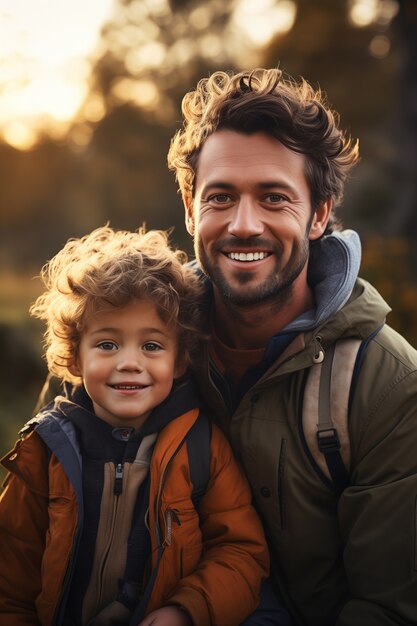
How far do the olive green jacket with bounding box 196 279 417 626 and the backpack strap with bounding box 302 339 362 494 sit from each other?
1.4 inches

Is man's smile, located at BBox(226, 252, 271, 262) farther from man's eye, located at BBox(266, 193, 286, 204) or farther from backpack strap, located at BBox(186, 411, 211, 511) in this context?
backpack strap, located at BBox(186, 411, 211, 511)

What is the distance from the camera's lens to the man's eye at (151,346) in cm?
276

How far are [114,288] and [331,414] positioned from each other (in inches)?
39.7

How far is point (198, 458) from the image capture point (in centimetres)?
269

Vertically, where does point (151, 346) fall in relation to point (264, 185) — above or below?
below

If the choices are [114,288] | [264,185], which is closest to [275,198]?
[264,185]

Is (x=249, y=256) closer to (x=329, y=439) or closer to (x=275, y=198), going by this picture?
(x=275, y=198)

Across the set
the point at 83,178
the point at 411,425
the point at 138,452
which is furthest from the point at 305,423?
the point at 83,178

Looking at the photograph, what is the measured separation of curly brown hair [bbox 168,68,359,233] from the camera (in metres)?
3.01

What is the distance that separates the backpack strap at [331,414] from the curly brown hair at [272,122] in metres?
0.91

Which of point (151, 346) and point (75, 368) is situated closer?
point (151, 346)

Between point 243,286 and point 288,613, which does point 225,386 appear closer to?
point 243,286

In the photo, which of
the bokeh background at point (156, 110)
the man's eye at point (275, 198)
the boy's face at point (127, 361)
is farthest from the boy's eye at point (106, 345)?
the bokeh background at point (156, 110)

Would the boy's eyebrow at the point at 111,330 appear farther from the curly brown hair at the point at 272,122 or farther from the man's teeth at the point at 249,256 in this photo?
the curly brown hair at the point at 272,122
